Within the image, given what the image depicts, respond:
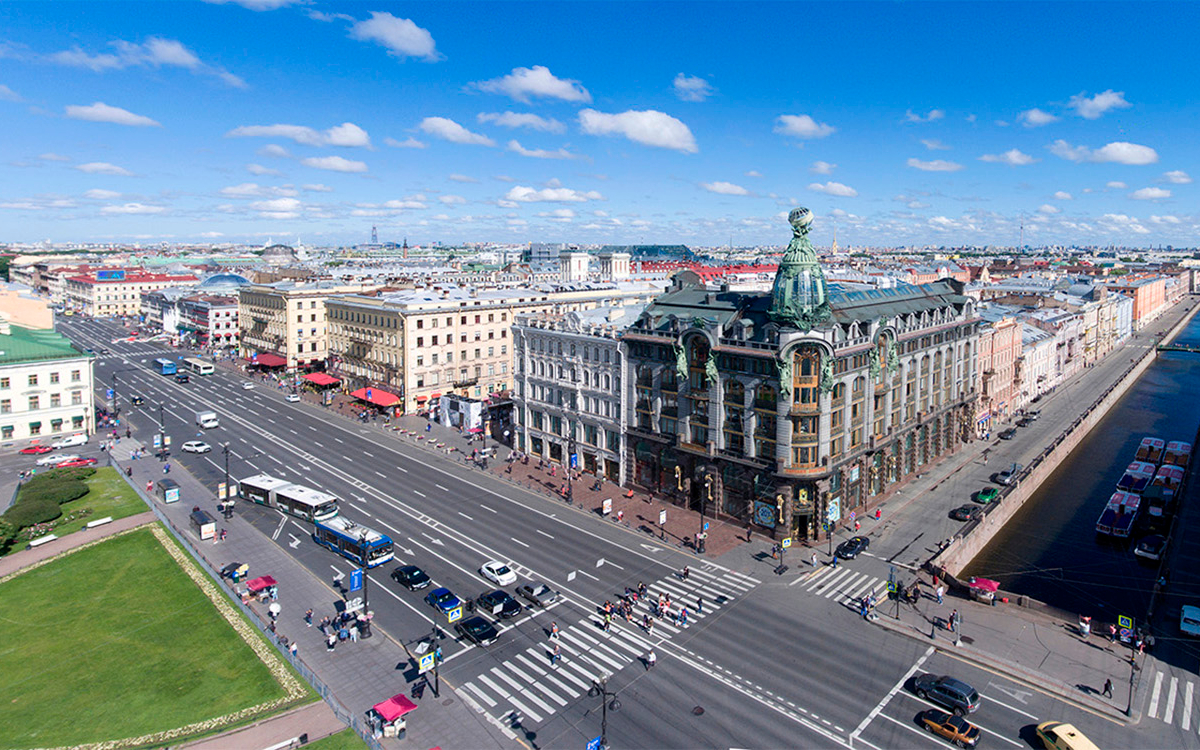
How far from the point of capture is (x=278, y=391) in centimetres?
13238

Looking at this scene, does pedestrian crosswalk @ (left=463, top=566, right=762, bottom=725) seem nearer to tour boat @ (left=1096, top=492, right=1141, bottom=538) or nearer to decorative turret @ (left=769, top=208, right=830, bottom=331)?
decorative turret @ (left=769, top=208, right=830, bottom=331)

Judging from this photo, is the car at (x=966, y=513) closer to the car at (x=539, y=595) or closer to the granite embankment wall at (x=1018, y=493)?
the granite embankment wall at (x=1018, y=493)

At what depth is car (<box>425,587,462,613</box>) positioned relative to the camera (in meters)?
50.5

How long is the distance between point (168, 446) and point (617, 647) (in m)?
74.0

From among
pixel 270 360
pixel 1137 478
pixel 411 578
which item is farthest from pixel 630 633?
pixel 270 360

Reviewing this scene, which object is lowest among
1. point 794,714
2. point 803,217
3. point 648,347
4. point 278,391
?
point 794,714

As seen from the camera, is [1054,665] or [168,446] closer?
[1054,665]

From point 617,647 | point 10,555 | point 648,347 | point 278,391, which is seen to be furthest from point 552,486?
point 278,391

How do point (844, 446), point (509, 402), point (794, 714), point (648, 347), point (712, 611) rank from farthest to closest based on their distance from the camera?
point (509, 402), point (648, 347), point (844, 446), point (712, 611), point (794, 714)

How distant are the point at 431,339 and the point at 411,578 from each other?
6261 cm

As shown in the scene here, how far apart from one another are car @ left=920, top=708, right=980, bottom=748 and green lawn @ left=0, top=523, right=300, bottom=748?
119 feet

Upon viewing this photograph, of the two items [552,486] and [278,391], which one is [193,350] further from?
[552,486]

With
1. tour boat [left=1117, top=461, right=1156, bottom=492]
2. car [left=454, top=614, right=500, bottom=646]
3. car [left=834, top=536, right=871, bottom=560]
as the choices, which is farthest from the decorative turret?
tour boat [left=1117, top=461, right=1156, bottom=492]

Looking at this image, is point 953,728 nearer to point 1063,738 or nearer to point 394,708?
point 1063,738
